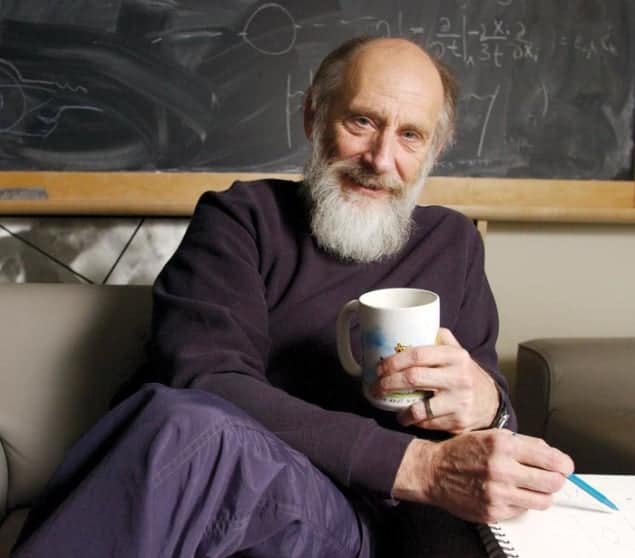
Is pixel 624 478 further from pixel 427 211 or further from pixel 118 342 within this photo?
pixel 118 342

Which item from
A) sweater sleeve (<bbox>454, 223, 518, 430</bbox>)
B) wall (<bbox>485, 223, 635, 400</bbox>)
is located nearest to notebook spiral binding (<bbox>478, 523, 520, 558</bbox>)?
sweater sleeve (<bbox>454, 223, 518, 430</bbox>)

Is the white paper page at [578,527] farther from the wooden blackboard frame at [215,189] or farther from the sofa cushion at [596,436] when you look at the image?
the wooden blackboard frame at [215,189]

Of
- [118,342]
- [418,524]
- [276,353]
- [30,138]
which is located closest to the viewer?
[418,524]

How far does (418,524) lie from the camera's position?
0.94 meters

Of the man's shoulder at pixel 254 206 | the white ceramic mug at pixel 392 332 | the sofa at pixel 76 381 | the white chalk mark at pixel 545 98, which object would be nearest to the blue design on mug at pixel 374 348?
the white ceramic mug at pixel 392 332

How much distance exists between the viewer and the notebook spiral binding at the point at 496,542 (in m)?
0.70

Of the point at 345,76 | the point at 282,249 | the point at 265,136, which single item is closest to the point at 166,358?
the point at 282,249

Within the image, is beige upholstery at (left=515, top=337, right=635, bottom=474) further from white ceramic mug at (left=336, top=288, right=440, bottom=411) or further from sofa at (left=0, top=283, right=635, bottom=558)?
white ceramic mug at (left=336, top=288, right=440, bottom=411)

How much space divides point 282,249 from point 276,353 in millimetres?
176

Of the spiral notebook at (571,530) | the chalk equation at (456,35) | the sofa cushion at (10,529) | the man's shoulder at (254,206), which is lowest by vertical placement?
the sofa cushion at (10,529)

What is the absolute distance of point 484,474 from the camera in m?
0.77

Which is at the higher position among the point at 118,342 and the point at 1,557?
the point at 118,342

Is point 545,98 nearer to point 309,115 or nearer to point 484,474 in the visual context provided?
point 309,115

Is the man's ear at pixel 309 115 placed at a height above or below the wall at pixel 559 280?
above
